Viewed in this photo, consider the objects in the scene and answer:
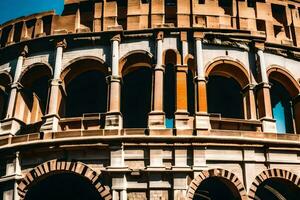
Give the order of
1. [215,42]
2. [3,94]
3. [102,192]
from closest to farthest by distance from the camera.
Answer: [102,192] → [215,42] → [3,94]

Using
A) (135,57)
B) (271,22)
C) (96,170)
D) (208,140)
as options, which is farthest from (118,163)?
(271,22)

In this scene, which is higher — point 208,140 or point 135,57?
point 135,57

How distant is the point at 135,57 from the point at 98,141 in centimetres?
429

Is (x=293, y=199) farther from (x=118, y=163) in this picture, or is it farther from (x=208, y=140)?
(x=118, y=163)

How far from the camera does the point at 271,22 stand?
784 inches

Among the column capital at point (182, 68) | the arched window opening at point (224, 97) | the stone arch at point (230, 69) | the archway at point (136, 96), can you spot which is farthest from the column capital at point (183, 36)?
the arched window opening at point (224, 97)

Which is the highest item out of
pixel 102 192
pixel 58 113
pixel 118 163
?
pixel 58 113

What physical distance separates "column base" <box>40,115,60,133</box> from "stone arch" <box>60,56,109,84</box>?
1905 mm

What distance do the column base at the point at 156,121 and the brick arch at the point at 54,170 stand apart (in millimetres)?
2748

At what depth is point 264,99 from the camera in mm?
17875

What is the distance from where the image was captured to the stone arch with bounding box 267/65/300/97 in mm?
19203

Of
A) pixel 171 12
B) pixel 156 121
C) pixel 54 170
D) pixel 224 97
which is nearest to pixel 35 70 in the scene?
pixel 54 170

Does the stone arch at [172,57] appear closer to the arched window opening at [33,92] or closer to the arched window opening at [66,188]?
the arched window opening at [33,92]

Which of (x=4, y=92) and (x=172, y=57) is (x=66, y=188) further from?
(x=172, y=57)
